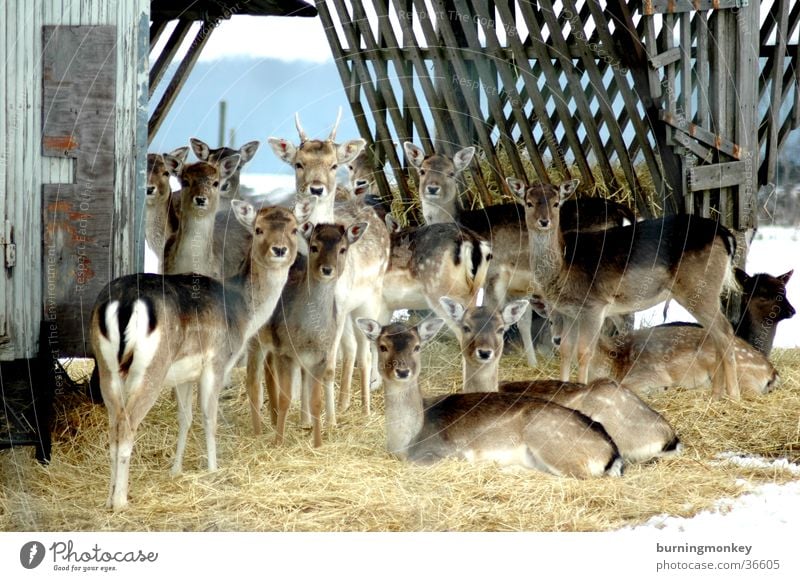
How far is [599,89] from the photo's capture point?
8023 millimetres

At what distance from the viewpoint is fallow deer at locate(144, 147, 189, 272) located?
7891 mm

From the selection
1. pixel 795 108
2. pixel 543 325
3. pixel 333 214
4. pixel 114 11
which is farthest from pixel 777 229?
pixel 114 11

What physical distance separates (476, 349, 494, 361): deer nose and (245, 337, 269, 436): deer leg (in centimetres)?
124

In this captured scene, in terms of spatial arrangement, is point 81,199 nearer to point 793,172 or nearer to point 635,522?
point 635,522

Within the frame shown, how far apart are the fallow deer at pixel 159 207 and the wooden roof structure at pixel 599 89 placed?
1505mm

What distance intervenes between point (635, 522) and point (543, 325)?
352cm

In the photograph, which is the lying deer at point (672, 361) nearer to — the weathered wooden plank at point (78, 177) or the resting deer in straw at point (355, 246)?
the resting deer in straw at point (355, 246)

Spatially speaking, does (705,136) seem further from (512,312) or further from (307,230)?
(307,230)

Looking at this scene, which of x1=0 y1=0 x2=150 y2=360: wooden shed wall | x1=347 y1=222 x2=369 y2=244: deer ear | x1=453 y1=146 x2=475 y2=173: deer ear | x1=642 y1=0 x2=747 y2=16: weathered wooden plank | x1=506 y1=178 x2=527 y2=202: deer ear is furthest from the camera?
x1=453 y1=146 x2=475 y2=173: deer ear

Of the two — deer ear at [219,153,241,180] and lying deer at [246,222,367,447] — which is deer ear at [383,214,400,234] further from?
lying deer at [246,222,367,447]

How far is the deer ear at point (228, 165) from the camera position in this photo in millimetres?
7434

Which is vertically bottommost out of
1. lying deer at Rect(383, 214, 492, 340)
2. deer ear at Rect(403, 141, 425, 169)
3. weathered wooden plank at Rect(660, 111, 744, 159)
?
lying deer at Rect(383, 214, 492, 340)

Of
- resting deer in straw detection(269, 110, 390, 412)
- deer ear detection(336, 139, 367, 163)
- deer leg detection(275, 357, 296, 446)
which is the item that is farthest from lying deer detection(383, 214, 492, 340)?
deer leg detection(275, 357, 296, 446)

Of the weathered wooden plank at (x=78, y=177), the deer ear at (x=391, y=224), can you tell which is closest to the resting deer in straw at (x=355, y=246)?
the deer ear at (x=391, y=224)
